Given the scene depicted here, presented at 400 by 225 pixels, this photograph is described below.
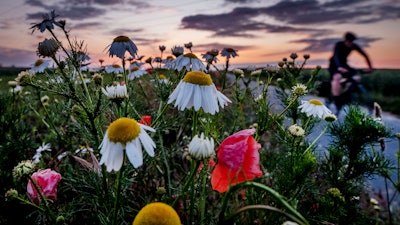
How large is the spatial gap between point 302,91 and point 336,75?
508 cm

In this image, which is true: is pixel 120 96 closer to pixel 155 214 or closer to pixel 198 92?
pixel 198 92

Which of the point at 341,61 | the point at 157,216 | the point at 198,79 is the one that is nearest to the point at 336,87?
the point at 341,61

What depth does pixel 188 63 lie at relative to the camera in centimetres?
143

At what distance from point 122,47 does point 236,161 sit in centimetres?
89

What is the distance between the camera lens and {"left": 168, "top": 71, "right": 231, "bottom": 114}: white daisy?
94 centimetres

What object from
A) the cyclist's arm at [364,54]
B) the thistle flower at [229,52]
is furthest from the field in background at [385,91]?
the thistle flower at [229,52]

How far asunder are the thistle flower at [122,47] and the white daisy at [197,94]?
520 millimetres

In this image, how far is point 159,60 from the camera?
204 centimetres

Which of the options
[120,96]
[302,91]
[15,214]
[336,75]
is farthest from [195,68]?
[336,75]

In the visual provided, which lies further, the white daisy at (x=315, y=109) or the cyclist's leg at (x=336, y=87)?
the cyclist's leg at (x=336, y=87)

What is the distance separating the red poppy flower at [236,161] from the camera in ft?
2.64

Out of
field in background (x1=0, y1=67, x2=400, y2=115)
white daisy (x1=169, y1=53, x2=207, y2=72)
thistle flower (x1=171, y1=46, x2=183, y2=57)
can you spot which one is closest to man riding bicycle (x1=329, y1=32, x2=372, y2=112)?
field in background (x1=0, y1=67, x2=400, y2=115)

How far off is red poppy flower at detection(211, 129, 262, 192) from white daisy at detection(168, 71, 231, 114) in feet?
0.44

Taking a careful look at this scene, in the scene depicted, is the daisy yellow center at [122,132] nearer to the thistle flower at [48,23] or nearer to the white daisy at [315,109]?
the thistle flower at [48,23]
